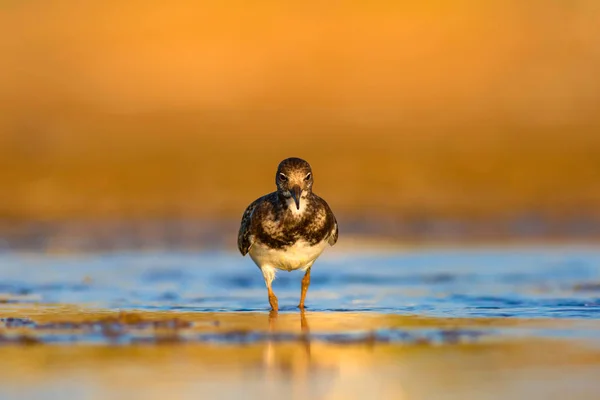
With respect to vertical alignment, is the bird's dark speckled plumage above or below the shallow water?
above

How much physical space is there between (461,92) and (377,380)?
82.9ft

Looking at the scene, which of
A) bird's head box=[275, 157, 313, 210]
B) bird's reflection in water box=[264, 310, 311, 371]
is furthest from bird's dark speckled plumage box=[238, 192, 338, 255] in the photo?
bird's reflection in water box=[264, 310, 311, 371]

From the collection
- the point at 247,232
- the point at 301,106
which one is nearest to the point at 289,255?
the point at 247,232

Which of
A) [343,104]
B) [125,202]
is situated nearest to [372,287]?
[125,202]

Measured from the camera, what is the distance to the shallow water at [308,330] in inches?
352

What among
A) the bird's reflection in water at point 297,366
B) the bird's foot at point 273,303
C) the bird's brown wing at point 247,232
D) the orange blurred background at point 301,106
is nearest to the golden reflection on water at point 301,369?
the bird's reflection in water at point 297,366

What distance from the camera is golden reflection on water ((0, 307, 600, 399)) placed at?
8656 millimetres

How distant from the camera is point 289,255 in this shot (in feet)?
45.3

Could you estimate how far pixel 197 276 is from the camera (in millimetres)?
17094

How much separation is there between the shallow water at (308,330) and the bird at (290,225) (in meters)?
0.49

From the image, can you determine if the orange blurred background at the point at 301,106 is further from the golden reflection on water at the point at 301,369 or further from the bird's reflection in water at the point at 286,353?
the golden reflection on water at the point at 301,369

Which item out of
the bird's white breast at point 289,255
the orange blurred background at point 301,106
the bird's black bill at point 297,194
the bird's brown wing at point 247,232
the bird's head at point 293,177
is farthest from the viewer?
the orange blurred background at point 301,106

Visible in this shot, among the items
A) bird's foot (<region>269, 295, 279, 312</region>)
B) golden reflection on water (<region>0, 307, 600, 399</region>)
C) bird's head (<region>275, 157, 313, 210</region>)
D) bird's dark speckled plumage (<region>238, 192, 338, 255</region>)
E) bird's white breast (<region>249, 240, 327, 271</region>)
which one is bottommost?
golden reflection on water (<region>0, 307, 600, 399</region>)

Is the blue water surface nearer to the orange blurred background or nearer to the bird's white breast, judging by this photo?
the bird's white breast
